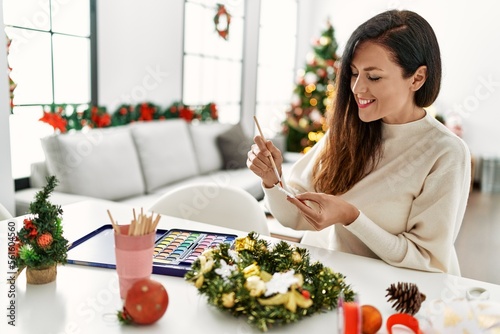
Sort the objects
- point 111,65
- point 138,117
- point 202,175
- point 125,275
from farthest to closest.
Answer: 1. point 202,175
2. point 138,117
3. point 111,65
4. point 125,275

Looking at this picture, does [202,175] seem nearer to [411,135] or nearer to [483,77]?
[411,135]

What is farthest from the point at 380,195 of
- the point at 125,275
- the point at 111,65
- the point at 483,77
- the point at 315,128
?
the point at 483,77

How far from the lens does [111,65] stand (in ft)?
11.4

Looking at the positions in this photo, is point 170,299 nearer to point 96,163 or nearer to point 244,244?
point 244,244

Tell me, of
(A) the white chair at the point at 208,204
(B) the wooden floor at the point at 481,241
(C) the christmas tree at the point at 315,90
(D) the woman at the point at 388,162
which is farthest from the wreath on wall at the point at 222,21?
(D) the woman at the point at 388,162

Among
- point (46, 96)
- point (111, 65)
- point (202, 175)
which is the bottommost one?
point (202, 175)

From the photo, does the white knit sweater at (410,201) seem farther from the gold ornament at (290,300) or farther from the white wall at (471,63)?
the white wall at (471,63)

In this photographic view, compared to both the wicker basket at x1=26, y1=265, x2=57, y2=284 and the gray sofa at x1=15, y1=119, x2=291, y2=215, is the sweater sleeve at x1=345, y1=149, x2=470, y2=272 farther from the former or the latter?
the gray sofa at x1=15, y1=119, x2=291, y2=215

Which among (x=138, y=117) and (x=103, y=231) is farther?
(x=138, y=117)

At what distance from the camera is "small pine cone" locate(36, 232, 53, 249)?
102 cm

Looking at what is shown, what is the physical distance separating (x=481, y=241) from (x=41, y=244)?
3721 millimetres

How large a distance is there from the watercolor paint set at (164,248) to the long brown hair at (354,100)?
1.37ft

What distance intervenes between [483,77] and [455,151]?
198 inches

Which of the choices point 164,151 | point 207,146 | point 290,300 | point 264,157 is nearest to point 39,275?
point 290,300
